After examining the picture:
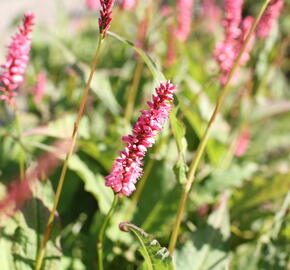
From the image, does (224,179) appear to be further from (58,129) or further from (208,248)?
(58,129)

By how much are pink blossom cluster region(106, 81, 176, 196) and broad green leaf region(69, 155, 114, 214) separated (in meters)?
0.61

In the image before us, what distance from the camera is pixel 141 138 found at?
982 millimetres

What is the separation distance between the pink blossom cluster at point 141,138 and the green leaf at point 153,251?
12 centimetres

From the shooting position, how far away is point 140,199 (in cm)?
201

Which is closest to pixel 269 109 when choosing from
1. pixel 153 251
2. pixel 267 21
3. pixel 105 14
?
pixel 267 21

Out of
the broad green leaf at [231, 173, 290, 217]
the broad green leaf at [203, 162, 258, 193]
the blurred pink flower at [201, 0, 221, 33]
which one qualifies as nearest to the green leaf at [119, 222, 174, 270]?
the broad green leaf at [203, 162, 258, 193]

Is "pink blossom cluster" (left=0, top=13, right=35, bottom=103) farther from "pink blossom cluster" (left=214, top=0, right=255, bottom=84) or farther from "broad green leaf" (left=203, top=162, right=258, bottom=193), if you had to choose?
"broad green leaf" (left=203, top=162, right=258, bottom=193)

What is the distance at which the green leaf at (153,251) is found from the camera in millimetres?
1097

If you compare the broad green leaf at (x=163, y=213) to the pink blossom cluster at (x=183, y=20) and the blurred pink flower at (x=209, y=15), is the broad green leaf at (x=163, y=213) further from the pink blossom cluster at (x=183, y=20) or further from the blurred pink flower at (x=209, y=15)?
the blurred pink flower at (x=209, y=15)

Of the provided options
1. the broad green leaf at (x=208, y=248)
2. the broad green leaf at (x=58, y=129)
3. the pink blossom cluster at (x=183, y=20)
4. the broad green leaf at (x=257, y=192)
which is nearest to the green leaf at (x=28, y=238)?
the broad green leaf at (x=58, y=129)

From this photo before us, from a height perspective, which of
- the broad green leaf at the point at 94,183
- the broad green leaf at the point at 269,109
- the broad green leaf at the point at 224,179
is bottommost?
the broad green leaf at the point at 94,183

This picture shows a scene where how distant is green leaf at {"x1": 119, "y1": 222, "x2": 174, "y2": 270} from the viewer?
1.10 m

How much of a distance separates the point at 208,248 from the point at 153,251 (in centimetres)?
58

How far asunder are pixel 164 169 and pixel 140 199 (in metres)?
0.18
